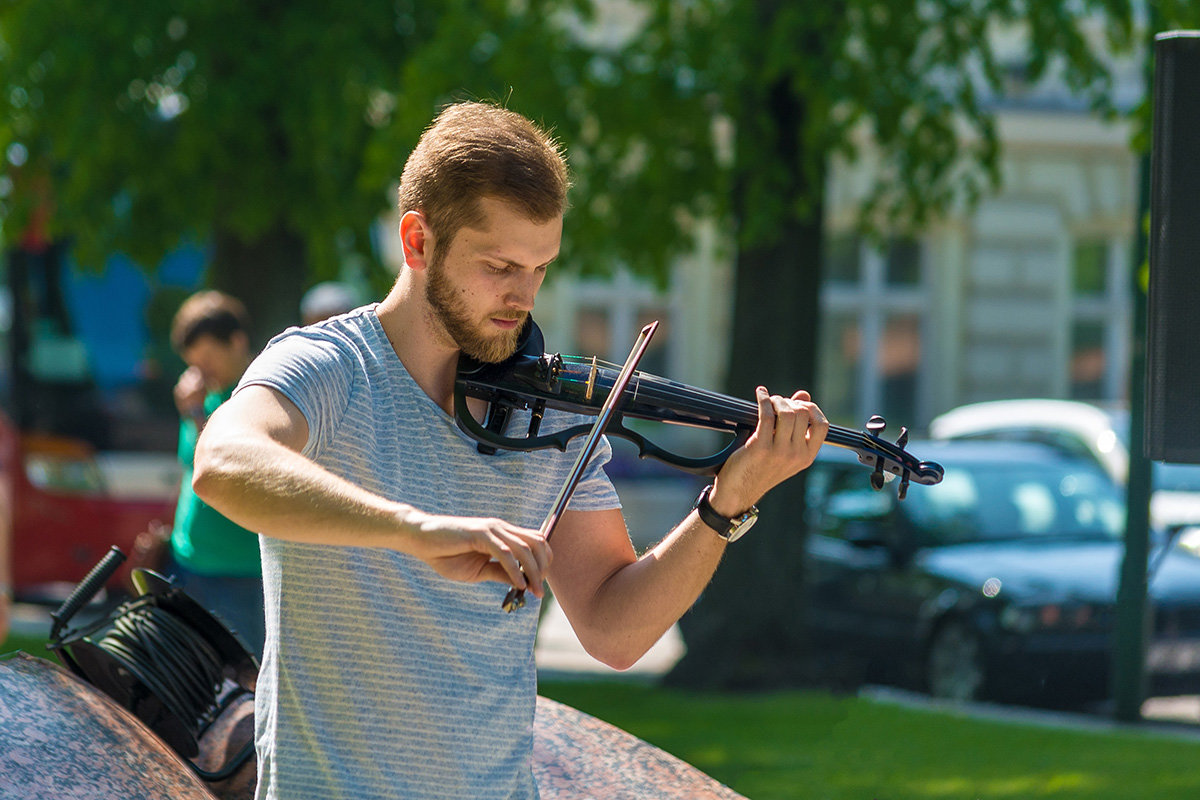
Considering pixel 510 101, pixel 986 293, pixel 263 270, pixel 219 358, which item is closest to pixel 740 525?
pixel 219 358

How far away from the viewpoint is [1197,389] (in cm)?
296

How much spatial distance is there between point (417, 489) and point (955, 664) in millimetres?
6730

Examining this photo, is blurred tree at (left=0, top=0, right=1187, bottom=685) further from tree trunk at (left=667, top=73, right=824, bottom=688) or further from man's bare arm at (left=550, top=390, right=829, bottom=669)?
man's bare arm at (left=550, top=390, right=829, bottom=669)

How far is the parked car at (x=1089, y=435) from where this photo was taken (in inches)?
376

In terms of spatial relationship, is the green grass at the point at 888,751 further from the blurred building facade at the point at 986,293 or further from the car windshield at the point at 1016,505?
the blurred building facade at the point at 986,293

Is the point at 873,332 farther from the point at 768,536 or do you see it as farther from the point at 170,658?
the point at 170,658

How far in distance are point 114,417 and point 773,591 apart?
603cm

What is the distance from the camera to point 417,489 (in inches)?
74.8

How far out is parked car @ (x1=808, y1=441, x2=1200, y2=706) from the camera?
7816mm

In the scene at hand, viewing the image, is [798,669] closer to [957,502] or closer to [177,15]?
[957,502]

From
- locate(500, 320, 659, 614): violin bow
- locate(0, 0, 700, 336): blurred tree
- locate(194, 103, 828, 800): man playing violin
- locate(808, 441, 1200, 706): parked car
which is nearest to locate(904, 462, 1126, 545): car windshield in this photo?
locate(808, 441, 1200, 706): parked car

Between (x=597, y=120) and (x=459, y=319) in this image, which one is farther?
(x=597, y=120)

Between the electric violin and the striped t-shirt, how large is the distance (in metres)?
0.13

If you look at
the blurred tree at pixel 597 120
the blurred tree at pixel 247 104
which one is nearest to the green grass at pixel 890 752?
the blurred tree at pixel 597 120
